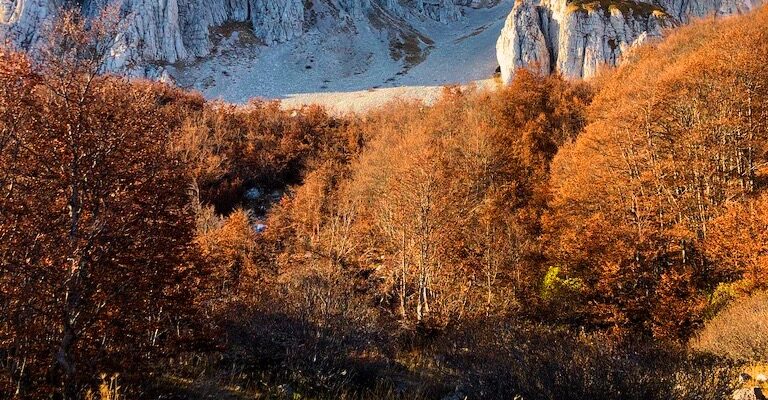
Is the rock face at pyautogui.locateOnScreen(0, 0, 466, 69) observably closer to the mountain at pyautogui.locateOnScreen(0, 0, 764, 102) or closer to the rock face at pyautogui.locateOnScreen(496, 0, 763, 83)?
the mountain at pyautogui.locateOnScreen(0, 0, 764, 102)

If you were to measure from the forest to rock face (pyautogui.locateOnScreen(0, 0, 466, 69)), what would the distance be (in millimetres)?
18847

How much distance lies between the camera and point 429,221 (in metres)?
17.1

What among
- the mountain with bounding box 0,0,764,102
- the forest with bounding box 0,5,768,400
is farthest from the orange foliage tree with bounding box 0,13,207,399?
the mountain with bounding box 0,0,764,102

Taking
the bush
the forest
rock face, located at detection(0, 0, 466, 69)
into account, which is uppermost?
rock face, located at detection(0, 0, 466, 69)

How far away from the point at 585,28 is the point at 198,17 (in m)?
47.1

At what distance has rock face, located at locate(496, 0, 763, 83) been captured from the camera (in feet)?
150

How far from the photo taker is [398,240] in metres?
18.2

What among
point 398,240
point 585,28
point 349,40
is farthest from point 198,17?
point 398,240

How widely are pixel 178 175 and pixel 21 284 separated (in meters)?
3.22

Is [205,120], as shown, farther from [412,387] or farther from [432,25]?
[432,25]

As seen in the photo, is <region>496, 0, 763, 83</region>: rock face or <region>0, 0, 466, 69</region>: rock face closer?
A: <region>496, 0, 763, 83</region>: rock face

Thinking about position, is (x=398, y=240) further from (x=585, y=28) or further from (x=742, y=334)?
(x=585, y=28)

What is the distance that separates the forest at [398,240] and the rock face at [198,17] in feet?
61.8

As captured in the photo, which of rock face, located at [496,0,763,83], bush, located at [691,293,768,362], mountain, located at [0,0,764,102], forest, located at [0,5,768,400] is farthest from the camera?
mountain, located at [0,0,764,102]
